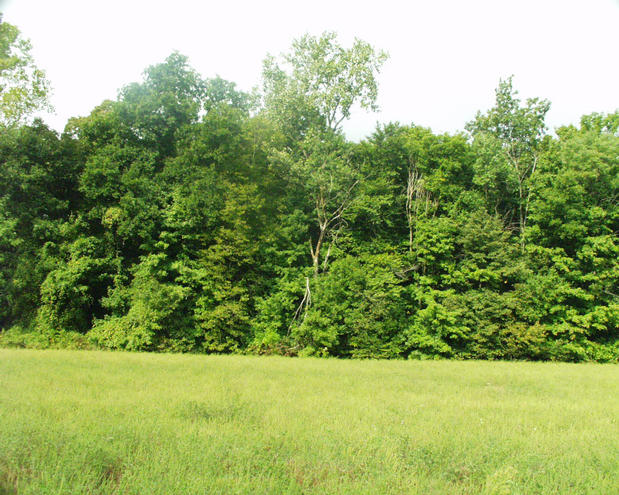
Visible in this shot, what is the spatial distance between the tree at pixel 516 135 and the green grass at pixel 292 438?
70.0ft

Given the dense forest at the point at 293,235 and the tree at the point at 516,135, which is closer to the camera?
the dense forest at the point at 293,235

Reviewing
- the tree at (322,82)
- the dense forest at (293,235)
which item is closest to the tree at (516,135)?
the dense forest at (293,235)

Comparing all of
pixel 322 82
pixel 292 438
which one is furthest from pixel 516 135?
pixel 292 438

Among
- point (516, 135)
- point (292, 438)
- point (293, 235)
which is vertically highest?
point (516, 135)

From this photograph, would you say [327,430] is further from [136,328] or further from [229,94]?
[229,94]

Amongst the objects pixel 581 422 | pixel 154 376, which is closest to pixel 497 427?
pixel 581 422

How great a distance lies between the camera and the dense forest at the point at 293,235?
86.2 ft

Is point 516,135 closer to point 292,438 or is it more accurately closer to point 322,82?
point 322,82

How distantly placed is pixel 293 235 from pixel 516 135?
1966cm

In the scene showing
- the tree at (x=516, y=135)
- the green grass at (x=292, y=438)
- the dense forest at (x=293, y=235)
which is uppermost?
the tree at (x=516, y=135)

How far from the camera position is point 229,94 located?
34.8 meters

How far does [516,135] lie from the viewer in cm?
3397

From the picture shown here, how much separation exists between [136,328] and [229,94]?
19967mm

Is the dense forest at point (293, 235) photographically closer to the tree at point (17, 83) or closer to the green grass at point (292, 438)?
the tree at point (17, 83)
